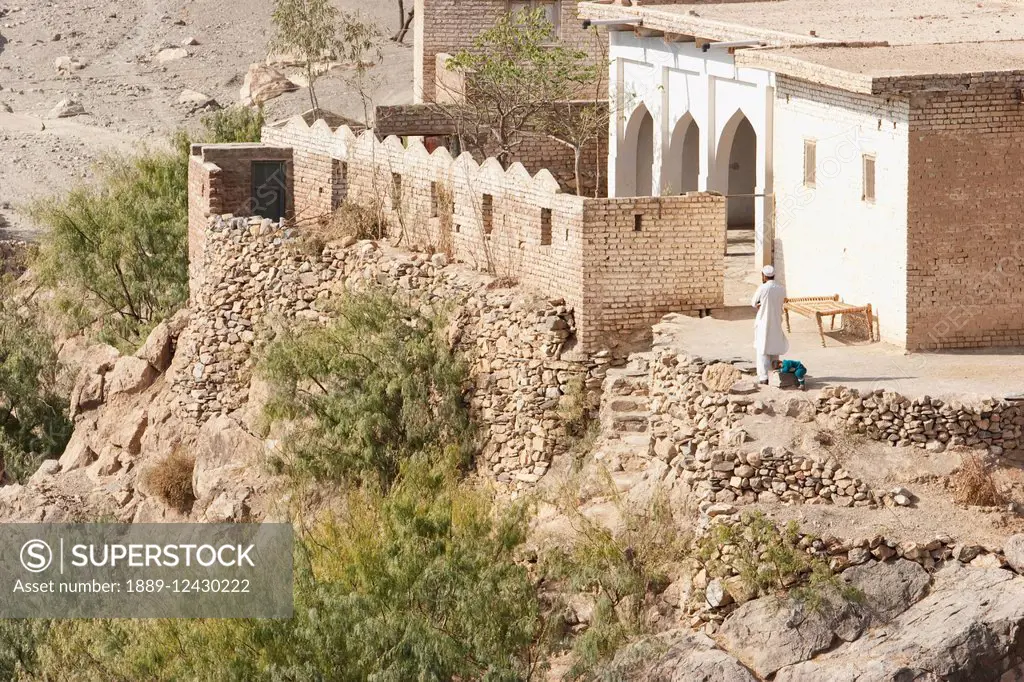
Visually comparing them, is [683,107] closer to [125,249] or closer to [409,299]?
[409,299]

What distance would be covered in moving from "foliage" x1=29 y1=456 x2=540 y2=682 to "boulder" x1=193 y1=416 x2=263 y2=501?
4.88 metres

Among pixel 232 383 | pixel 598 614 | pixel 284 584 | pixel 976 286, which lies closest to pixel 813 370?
pixel 976 286

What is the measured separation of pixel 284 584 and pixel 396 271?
216 inches

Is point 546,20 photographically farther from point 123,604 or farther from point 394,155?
point 123,604

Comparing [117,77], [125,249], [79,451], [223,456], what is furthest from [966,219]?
[117,77]

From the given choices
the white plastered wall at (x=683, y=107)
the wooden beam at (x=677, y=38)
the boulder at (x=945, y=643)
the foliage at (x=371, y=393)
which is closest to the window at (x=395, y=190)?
the foliage at (x=371, y=393)

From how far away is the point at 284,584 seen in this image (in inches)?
678

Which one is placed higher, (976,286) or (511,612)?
(976,286)

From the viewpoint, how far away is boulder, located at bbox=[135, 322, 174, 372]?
2523cm

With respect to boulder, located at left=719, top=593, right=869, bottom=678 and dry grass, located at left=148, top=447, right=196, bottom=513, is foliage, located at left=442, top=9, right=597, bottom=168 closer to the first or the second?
dry grass, located at left=148, top=447, right=196, bottom=513

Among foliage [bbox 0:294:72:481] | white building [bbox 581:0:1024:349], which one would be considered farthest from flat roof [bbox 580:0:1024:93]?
foliage [bbox 0:294:72:481]

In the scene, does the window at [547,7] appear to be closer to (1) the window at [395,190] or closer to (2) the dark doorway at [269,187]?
(2) the dark doorway at [269,187]

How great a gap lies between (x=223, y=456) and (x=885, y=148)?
29.0 ft

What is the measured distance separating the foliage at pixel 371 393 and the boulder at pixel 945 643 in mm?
5566
